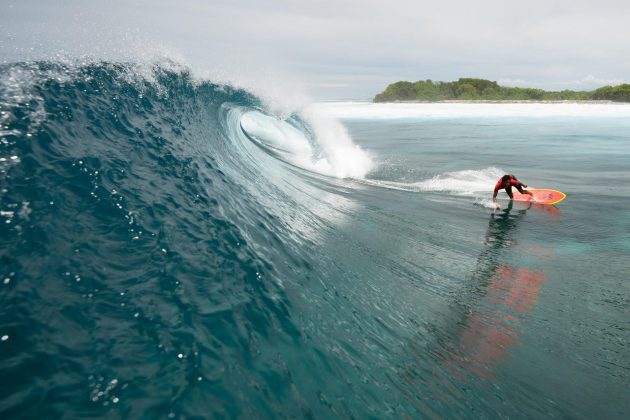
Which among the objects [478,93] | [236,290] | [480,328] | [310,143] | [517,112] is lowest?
[480,328]

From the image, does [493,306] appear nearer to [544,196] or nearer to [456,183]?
[544,196]

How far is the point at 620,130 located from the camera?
35.7m

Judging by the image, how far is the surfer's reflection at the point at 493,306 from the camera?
4535 millimetres

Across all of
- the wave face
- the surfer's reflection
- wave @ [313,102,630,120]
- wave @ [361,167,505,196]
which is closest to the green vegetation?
wave @ [313,102,630,120]

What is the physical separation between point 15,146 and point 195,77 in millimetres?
8248

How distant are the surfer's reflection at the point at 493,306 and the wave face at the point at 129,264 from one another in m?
2.24

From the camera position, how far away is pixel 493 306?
590cm

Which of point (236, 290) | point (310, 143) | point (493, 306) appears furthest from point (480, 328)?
point (310, 143)

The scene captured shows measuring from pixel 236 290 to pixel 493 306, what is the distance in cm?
426

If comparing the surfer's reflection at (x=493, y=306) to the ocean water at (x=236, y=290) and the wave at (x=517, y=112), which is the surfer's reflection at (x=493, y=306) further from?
the wave at (x=517, y=112)

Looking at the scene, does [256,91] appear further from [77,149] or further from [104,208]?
[104,208]

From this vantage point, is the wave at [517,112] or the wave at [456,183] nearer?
the wave at [456,183]

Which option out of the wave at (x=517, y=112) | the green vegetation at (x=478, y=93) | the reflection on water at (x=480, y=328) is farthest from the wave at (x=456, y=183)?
the green vegetation at (x=478, y=93)

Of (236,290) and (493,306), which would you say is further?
(493,306)
